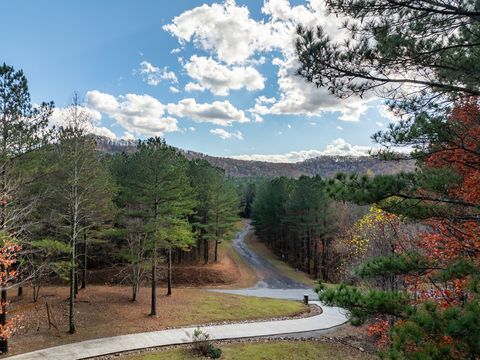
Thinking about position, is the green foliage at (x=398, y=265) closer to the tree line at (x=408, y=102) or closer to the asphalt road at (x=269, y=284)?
the tree line at (x=408, y=102)

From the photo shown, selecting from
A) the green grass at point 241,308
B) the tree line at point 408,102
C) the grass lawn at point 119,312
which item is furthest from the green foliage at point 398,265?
the green grass at point 241,308

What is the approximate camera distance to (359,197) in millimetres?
6379

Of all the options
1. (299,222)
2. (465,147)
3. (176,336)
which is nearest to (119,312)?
(176,336)

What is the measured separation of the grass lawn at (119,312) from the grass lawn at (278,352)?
4.26 meters

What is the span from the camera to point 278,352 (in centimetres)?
1554

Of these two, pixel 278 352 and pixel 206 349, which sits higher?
pixel 206 349

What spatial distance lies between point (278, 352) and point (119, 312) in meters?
11.1

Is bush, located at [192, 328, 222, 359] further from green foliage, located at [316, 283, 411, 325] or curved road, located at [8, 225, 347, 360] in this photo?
green foliage, located at [316, 283, 411, 325]

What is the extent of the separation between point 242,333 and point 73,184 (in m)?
11.4

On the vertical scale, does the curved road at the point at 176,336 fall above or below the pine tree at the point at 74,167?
below

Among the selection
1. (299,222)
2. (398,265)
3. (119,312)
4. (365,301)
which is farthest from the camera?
(299,222)

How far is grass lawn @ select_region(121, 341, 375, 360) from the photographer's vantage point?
14641mm

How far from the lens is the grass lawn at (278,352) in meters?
14.6

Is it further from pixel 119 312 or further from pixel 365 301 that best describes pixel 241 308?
pixel 365 301
